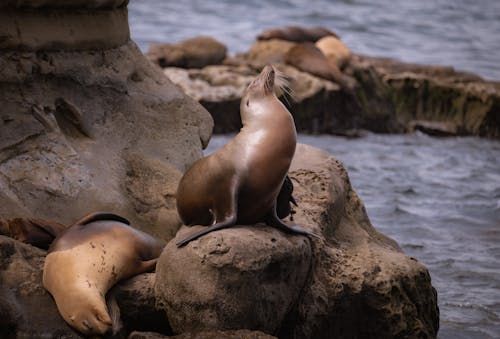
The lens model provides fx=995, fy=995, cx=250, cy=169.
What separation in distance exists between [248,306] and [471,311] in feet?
8.44

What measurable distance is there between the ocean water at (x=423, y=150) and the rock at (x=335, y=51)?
1403 mm

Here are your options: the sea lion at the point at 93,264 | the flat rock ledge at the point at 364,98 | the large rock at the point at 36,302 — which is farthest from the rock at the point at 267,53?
the large rock at the point at 36,302

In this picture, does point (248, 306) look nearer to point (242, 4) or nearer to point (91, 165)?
point (91, 165)

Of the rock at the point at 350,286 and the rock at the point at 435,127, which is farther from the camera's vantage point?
the rock at the point at 435,127

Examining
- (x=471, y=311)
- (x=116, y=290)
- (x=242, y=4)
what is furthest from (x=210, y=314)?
(x=242, y=4)

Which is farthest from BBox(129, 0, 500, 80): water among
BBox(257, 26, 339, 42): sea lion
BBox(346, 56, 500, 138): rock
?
BBox(346, 56, 500, 138): rock

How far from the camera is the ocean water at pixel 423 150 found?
702 cm

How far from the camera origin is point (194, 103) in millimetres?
5977

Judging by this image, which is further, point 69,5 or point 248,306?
point 69,5

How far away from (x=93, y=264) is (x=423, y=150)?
806cm

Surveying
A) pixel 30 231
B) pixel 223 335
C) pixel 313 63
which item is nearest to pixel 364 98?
pixel 313 63

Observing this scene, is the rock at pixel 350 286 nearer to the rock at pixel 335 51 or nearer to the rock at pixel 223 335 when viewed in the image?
the rock at pixel 223 335

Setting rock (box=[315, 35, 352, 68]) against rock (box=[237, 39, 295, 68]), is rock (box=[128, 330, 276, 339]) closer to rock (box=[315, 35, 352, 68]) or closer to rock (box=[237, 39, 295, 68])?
rock (box=[237, 39, 295, 68])

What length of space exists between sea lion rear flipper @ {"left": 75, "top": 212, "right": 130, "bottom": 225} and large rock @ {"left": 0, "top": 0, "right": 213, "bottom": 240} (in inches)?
12.9
